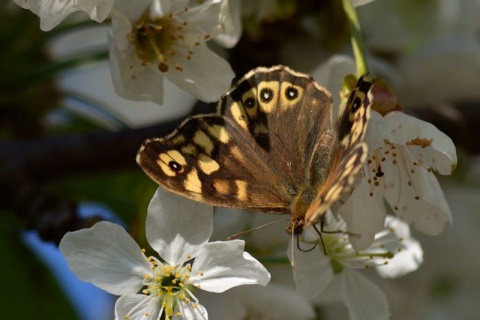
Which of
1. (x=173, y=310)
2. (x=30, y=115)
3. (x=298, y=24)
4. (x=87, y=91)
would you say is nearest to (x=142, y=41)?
(x=173, y=310)

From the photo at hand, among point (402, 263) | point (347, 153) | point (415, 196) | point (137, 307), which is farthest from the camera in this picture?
point (402, 263)

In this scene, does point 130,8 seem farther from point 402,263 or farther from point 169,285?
point 402,263

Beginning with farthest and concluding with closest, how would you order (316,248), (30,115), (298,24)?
(30,115) → (298,24) → (316,248)

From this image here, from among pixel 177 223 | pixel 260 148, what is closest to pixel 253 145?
pixel 260 148

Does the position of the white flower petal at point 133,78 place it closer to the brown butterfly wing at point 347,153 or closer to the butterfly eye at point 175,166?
the butterfly eye at point 175,166

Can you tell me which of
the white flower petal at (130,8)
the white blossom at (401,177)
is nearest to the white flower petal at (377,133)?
the white blossom at (401,177)

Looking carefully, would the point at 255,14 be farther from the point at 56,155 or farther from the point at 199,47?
the point at 56,155

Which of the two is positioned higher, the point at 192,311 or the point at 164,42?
the point at 164,42
